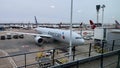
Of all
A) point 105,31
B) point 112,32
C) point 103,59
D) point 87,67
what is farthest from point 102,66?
point 105,31

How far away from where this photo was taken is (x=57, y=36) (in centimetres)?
2416

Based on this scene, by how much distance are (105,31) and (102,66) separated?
42.2 feet

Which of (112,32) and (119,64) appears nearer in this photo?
(119,64)

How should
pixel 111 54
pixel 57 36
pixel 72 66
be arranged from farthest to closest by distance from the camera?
pixel 57 36, pixel 111 54, pixel 72 66

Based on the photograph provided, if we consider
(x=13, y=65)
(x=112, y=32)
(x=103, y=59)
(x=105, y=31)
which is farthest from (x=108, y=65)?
(x=105, y=31)

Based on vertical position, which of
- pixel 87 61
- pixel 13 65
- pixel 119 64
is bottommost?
pixel 13 65

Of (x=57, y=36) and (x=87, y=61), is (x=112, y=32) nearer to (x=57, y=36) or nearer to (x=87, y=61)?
(x=57, y=36)

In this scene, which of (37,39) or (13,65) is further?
(37,39)

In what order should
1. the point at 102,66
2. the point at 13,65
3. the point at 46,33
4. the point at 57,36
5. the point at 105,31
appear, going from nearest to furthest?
the point at 102,66 < the point at 13,65 < the point at 105,31 < the point at 57,36 < the point at 46,33

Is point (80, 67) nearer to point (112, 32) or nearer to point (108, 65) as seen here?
point (108, 65)

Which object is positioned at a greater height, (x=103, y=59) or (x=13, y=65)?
(x=103, y=59)

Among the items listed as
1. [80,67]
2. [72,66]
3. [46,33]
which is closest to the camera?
[72,66]

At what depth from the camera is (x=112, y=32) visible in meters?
18.3

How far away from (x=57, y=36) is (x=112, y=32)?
30.1 ft
